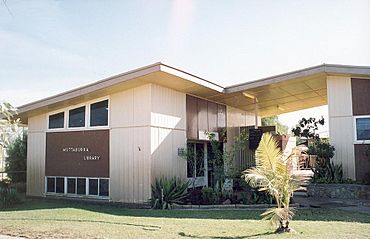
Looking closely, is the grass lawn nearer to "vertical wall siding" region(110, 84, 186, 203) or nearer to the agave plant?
the agave plant

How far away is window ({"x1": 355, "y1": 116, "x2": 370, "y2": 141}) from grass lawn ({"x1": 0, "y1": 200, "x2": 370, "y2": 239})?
456 cm

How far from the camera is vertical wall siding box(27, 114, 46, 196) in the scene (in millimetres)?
16344

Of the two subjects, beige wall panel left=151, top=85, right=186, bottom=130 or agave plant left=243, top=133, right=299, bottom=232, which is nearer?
agave plant left=243, top=133, right=299, bottom=232

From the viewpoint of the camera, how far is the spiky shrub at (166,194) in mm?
13180

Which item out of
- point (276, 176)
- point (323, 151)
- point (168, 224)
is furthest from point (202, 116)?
point (276, 176)

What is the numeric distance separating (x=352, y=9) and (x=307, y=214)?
21.3 ft

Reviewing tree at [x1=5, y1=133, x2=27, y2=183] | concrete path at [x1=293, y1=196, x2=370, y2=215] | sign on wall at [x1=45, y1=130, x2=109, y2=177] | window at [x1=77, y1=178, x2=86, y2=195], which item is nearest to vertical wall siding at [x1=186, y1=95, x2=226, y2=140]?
sign on wall at [x1=45, y1=130, x2=109, y2=177]

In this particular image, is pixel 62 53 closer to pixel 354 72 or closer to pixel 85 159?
pixel 85 159

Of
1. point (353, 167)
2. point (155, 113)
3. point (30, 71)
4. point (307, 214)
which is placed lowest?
point (307, 214)

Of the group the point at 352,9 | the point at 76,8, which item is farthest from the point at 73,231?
the point at 352,9

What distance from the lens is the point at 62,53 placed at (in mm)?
14109

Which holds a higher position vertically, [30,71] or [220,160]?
[30,71]

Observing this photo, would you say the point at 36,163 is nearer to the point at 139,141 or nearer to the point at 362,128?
the point at 139,141

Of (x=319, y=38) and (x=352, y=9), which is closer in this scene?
(x=352, y=9)
